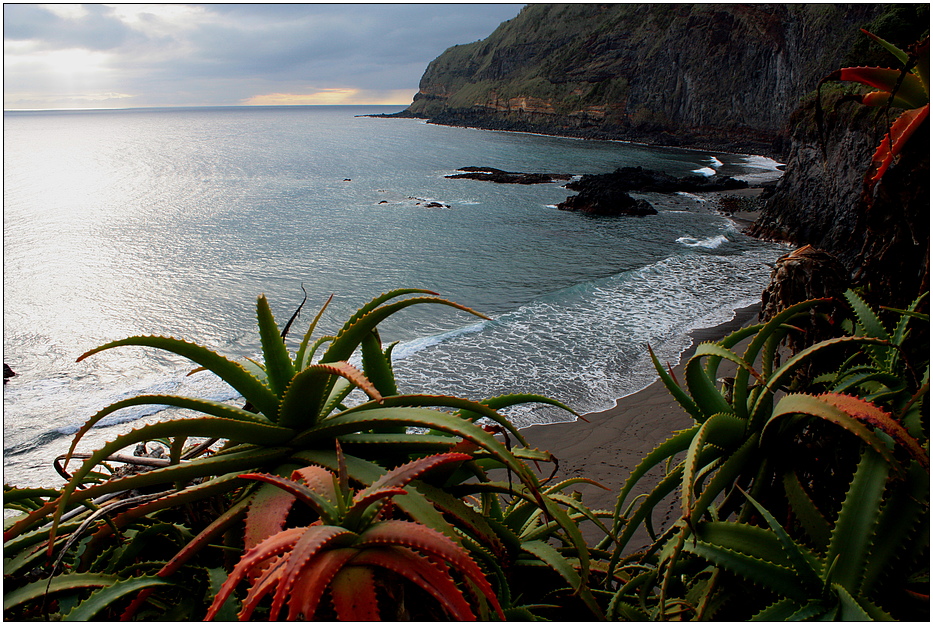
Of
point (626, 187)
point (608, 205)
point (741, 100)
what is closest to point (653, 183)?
point (626, 187)

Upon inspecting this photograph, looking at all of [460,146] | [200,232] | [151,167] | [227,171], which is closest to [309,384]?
[200,232]

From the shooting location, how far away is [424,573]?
40.1 inches

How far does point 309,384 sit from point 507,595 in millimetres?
762

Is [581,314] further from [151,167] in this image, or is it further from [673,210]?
[151,167]

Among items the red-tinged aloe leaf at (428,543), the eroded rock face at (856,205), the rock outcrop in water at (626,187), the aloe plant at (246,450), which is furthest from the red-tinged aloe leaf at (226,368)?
the rock outcrop in water at (626,187)

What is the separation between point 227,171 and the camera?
51375 millimetres

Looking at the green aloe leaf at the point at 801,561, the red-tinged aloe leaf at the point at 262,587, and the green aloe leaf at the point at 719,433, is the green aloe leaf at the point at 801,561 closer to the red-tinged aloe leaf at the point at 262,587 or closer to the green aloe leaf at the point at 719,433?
the green aloe leaf at the point at 719,433

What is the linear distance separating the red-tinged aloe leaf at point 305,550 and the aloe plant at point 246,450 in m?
0.19

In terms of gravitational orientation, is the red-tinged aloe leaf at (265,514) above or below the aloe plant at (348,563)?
below

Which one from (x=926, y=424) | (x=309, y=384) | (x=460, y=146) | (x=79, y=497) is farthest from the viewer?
(x=460, y=146)

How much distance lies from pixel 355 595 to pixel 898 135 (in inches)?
89.9

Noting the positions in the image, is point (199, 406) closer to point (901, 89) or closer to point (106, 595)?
point (106, 595)

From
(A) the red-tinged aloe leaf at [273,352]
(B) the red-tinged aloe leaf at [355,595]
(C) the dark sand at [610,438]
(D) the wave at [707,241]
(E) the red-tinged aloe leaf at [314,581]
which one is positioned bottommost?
(C) the dark sand at [610,438]

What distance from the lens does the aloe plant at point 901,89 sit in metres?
1.86
